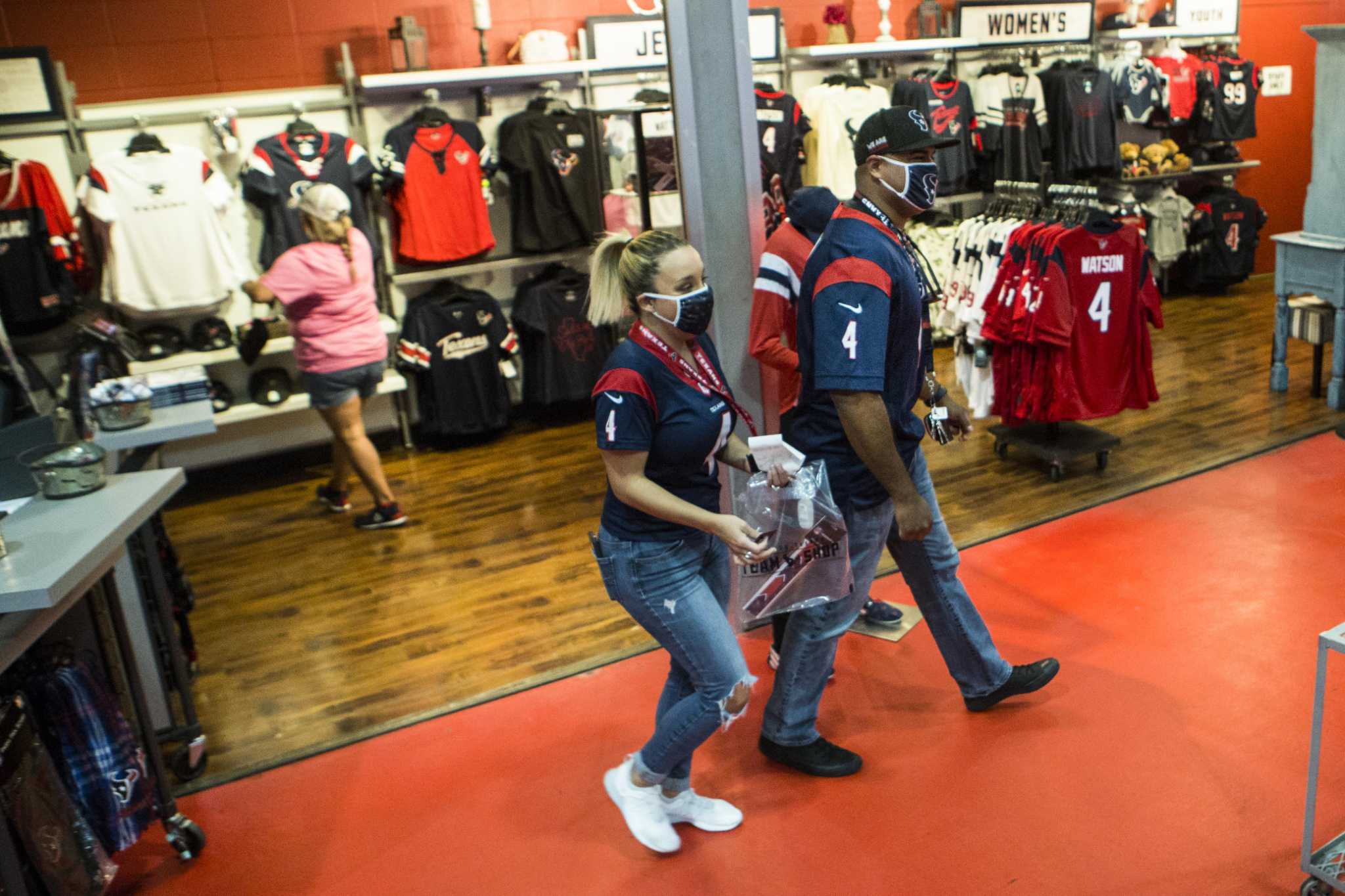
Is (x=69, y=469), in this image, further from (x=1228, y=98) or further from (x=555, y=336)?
(x=1228, y=98)

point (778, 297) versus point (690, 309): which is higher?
point (690, 309)

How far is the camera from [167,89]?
19.3 ft

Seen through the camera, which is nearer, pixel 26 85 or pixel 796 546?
pixel 796 546

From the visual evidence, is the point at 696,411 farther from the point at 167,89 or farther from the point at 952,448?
the point at 167,89

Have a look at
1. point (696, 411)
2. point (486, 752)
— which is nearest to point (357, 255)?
point (486, 752)

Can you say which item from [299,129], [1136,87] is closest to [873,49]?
[1136,87]

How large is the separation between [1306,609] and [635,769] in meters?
2.34

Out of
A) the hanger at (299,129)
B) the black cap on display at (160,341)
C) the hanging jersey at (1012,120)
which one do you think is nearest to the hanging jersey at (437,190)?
the hanger at (299,129)

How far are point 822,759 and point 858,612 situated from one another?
15.7 inches

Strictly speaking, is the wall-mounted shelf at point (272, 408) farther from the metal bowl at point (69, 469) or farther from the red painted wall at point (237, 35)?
the metal bowl at point (69, 469)

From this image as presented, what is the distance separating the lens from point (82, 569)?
2.34 meters

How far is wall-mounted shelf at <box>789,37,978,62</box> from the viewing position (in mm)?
7203

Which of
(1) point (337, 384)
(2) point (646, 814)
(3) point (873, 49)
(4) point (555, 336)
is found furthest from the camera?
(3) point (873, 49)

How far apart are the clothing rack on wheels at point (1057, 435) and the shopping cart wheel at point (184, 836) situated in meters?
3.75
